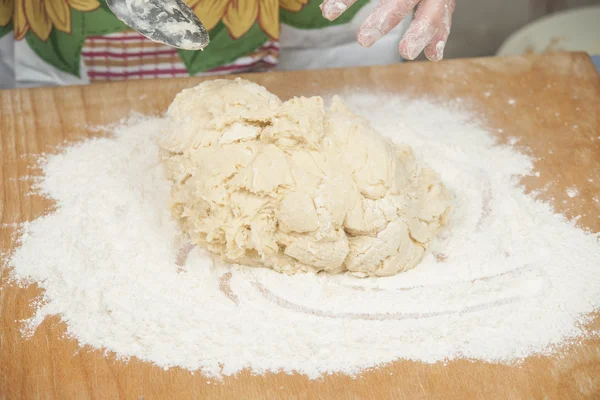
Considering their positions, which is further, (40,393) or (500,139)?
(500,139)

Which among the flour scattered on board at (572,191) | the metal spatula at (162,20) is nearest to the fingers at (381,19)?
the metal spatula at (162,20)

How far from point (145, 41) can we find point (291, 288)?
3.23 ft

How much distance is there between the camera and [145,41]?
2.09 metres

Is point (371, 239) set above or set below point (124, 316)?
above

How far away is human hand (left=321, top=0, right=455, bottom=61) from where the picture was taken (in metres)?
1.64

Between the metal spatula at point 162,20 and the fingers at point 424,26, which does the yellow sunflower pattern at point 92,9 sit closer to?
the metal spatula at point 162,20

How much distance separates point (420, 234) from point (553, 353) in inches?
16.7

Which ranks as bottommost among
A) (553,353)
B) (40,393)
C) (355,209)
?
(40,393)

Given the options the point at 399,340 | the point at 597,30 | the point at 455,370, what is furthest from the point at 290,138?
the point at 597,30

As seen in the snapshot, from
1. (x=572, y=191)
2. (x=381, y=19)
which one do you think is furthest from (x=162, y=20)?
(x=572, y=191)

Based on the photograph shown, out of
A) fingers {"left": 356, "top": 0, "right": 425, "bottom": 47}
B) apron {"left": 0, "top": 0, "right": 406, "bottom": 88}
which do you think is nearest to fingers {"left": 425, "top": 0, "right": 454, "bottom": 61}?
fingers {"left": 356, "top": 0, "right": 425, "bottom": 47}

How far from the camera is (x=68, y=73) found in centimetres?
219

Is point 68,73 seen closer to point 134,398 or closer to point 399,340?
point 134,398

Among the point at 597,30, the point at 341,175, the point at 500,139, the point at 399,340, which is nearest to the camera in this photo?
the point at 399,340
